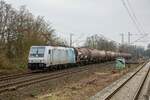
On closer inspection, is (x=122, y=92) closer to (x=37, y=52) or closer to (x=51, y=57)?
(x=37, y=52)

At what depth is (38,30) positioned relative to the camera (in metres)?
53.2

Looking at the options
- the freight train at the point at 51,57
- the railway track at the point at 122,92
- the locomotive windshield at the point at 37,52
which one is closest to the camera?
the railway track at the point at 122,92

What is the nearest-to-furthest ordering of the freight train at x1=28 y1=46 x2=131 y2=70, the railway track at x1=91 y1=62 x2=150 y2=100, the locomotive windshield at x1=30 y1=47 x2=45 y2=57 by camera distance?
the railway track at x1=91 y1=62 x2=150 y2=100 < the freight train at x1=28 y1=46 x2=131 y2=70 < the locomotive windshield at x1=30 y1=47 x2=45 y2=57

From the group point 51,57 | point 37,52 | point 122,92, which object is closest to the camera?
point 122,92

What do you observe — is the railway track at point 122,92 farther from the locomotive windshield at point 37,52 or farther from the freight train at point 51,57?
the locomotive windshield at point 37,52

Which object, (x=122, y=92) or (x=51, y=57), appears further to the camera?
(x=51, y=57)

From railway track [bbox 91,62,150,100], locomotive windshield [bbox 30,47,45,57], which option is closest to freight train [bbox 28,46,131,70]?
locomotive windshield [bbox 30,47,45,57]

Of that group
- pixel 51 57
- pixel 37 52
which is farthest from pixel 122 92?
pixel 51 57

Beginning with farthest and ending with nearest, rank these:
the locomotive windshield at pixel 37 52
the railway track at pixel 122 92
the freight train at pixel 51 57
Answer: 1. the locomotive windshield at pixel 37 52
2. the freight train at pixel 51 57
3. the railway track at pixel 122 92

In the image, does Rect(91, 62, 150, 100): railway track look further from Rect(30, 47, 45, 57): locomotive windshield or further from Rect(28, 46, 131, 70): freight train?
Rect(30, 47, 45, 57): locomotive windshield

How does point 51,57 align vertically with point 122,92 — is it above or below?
above

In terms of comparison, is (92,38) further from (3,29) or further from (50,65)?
(50,65)

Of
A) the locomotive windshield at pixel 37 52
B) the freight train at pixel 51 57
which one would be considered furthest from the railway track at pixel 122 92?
the locomotive windshield at pixel 37 52

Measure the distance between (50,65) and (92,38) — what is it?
77796 mm
